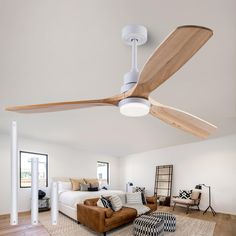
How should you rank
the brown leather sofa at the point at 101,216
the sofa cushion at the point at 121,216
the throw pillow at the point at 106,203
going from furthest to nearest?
the throw pillow at the point at 106,203
the sofa cushion at the point at 121,216
the brown leather sofa at the point at 101,216

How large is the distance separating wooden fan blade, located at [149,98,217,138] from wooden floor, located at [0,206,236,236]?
3321mm

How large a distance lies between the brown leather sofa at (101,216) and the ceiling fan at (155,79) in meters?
2.84

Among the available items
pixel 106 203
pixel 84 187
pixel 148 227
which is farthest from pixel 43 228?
Result: pixel 148 227

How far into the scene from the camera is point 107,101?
5.93 ft

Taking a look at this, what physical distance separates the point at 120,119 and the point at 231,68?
273 cm

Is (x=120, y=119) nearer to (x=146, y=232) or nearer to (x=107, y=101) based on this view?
(x=146, y=232)

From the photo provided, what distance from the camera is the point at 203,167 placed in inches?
270

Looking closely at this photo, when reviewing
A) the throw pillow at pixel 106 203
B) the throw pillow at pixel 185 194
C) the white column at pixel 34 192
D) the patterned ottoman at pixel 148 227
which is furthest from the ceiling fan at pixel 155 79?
the throw pillow at pixel 185 194

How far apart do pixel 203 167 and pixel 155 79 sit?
247 inches

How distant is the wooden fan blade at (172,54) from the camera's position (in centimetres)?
100

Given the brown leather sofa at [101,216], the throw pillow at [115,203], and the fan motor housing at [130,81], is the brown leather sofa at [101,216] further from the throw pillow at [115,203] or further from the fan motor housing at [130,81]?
the fan motor housing at [130,81]

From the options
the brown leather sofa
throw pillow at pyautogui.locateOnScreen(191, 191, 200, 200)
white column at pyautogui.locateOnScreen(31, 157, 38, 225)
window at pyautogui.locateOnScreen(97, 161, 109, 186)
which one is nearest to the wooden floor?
throw pillow at pyautogui.locateOnScreen(191, 191, 200, 200)

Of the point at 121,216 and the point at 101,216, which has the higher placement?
the point at 101,216

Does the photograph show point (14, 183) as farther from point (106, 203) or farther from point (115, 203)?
point (115, 203)
